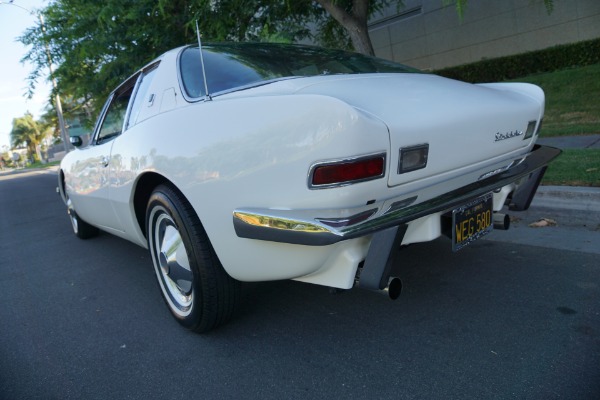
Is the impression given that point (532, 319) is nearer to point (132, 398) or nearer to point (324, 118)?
point (324, 118)

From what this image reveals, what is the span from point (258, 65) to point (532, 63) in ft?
36.9

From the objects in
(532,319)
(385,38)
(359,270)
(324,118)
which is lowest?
(532,319)

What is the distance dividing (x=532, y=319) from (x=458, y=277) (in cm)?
65

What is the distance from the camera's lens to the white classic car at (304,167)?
1.88 m

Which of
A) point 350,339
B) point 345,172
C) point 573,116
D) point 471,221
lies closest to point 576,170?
point 471,221

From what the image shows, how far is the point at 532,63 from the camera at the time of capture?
39.0 feet

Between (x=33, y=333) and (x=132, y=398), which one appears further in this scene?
(x=33, y=333)

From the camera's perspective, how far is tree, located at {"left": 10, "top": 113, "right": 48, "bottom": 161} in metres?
79.4

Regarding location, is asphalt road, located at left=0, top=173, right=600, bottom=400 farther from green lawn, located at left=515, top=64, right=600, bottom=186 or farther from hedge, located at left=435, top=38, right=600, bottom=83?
hedge, located at left=435, top=38, right=600, bottom=83

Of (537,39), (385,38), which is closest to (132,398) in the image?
(537,39)

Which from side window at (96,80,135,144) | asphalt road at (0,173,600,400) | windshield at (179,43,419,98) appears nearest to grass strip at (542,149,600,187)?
asphalt road at (0,173,600,400)

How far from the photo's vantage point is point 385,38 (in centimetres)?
1544

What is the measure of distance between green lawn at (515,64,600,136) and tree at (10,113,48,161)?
8189 cm

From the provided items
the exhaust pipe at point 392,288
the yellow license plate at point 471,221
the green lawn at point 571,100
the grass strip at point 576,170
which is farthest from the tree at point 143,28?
the exhaust pipe at point 392,288
